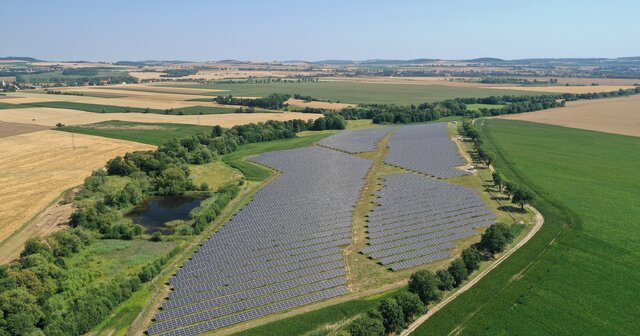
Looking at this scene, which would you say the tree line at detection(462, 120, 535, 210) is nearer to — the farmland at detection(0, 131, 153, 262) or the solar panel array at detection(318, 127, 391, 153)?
the solar panel array at detection(318, 127, 391, 153)

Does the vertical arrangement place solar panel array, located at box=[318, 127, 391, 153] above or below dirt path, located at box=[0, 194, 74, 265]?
above

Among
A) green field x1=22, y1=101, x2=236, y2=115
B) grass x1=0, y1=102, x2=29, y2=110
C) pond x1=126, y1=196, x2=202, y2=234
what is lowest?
pond x1=126, y1=196, x2=202, y2=234

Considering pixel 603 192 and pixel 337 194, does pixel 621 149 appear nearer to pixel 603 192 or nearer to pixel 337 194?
pixel 603 192

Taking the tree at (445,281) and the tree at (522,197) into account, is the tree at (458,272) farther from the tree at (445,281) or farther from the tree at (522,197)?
the tree at (522,197)

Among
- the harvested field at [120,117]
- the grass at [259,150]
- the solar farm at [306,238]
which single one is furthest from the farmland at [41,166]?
the solar farm at [306,238]

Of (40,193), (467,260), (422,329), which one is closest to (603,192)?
(467,260)

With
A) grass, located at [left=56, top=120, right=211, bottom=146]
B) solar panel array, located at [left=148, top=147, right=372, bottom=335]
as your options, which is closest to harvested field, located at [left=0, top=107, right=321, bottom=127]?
grass, located at [left=56, top=120, right=211, bottom=146]
